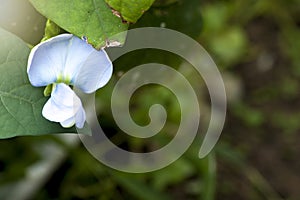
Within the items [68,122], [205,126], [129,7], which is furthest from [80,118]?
[205,126]

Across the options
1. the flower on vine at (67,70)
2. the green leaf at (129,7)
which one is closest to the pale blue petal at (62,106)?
the flower on vine at (67,70)

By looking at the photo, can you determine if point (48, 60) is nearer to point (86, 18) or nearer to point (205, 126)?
point (86, 18)

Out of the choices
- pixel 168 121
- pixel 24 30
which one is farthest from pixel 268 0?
pixel 24 30

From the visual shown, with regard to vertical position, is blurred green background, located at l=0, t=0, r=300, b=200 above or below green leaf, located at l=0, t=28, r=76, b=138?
below

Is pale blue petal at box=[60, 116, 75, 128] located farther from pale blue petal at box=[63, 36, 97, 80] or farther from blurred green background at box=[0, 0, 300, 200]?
blurred green background at box=[0, 0, 300, 200]

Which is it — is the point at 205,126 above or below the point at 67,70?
below

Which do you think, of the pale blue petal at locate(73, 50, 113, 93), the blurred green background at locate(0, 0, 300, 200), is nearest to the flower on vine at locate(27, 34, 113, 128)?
the pale blue petal at locate(73, 50, 113, 93)

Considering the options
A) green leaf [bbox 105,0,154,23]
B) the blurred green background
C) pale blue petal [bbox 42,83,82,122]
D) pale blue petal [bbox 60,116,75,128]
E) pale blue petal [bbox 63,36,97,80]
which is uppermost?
green leaf [bbox 105,0,154,23]
